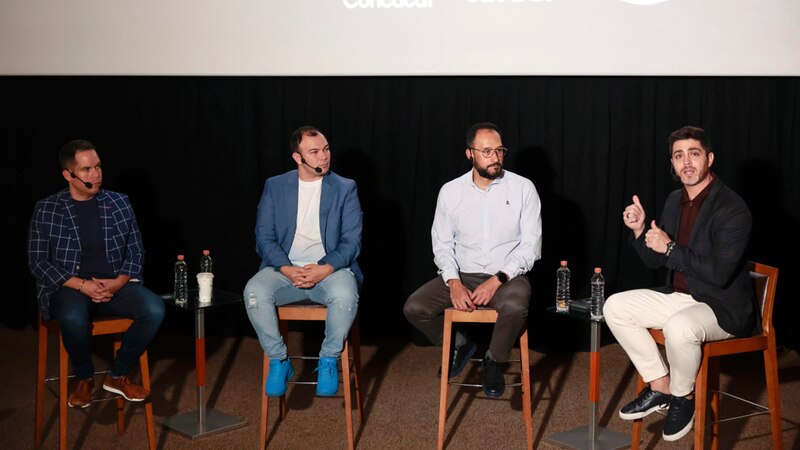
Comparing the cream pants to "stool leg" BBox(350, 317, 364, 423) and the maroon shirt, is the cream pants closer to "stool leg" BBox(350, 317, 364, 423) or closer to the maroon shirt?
the maroon shirt

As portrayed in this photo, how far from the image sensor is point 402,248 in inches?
210

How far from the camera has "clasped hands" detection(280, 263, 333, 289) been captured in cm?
391

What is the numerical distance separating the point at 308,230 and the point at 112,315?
896 mm

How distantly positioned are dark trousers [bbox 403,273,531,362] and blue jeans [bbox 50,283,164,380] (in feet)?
3.37

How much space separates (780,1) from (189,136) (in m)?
3.21

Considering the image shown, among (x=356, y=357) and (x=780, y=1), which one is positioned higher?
(x=780, y=1)

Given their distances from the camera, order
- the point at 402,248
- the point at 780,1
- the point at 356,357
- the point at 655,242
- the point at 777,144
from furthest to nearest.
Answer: the point at 402,248
the point at 777,144
the point at 780,1
the point at 356,357
the point at 655,242

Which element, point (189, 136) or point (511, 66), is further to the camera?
point (189, 136)

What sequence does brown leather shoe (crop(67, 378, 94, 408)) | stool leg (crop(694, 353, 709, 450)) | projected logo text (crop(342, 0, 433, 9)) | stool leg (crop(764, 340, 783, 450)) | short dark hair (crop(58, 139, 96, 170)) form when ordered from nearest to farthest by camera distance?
1. stool leg (crop(694, 353, 709, 450))
2. stool leg (crop(764, 340, 783, 450))
3. brown leather shoe (crop(67, 378, 94, 408))
4. short dark hair (crop(58, 139, 96, 170))
5. projected logo text (crop(342, 0, 433, 9))

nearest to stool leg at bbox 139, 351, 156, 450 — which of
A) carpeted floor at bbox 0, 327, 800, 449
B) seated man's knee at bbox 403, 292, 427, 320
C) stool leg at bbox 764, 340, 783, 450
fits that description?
carpeted floor at bbox 0, 327, 800, 449

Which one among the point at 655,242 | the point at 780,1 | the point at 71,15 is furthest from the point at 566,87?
the point at 71,15

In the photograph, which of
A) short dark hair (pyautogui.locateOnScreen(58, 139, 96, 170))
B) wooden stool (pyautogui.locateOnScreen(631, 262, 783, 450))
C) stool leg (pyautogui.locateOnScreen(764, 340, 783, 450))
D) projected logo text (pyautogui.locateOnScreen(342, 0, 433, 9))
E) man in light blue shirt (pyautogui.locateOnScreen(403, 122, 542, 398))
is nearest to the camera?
wooden stool (pyautogui.locateOnScreen(631, 262, 783, 450))

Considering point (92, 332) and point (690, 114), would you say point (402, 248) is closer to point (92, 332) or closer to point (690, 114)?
point (690, 114)

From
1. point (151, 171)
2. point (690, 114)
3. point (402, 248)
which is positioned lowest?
point (402, 248)
